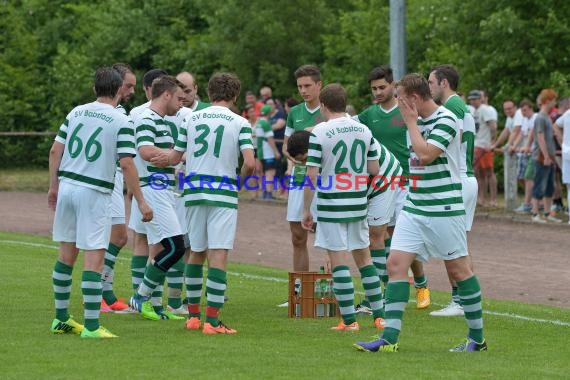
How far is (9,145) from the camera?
3366cm

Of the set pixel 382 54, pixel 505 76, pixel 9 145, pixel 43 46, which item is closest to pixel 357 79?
pixel 382 54

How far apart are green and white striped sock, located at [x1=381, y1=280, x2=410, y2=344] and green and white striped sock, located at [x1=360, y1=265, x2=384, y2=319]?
147 cm

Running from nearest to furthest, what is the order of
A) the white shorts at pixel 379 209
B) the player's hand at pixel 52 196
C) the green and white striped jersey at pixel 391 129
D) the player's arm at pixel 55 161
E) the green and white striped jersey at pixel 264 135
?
the player's arm at pixel 55 161 → the player's hand at pixel 52 196 → the white shorts at pixel 379 209 → the green and white striped jersey at pixel 391 129 → the green and white striped jersey at pixel 264 135

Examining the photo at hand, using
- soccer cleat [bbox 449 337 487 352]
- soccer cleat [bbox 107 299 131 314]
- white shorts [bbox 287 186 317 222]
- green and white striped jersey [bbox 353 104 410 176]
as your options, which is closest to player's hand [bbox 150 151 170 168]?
soccer cleat [bbox 107 299 131 314]

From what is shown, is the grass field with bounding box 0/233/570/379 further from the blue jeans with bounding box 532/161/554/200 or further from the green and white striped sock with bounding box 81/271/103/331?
→ the blue jeans with bounding box 532/161/554/200

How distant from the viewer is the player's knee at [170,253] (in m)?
11.9

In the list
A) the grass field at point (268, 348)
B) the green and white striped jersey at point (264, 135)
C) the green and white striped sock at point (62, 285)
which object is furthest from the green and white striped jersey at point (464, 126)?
the green and white striped jersey at point (264, 135)

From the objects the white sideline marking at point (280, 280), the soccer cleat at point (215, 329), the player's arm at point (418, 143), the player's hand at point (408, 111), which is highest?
the player's hand at point (408, 111)

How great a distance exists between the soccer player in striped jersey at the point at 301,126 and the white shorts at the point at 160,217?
141 centimetres

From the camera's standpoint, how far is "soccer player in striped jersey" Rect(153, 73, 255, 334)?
36.4 feet

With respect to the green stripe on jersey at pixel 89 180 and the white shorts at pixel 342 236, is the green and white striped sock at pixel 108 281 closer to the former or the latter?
the green stripe on jersey at pixel 89 180

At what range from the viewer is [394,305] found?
32.9 ft

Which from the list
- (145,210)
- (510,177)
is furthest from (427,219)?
(510,177)

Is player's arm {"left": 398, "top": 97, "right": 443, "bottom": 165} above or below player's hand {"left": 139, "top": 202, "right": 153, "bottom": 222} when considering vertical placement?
above
